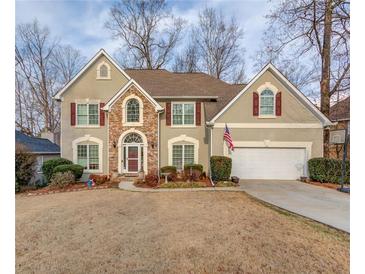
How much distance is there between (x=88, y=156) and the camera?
13.8m

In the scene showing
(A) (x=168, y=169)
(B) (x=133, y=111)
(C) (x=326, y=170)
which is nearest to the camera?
(C) (x=326, y=170)

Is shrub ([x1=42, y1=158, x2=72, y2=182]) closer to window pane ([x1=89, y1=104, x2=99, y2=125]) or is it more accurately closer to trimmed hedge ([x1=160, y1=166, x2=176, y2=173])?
window pane ([x1=89, y1=104, x2=99, y2=125])

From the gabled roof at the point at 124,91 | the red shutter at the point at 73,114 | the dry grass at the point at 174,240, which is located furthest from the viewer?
the red shutter at the point at 73,114

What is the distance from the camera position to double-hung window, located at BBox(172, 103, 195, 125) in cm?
1405

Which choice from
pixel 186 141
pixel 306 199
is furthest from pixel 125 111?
pixel 306 199

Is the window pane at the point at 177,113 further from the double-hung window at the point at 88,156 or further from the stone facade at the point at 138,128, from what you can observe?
the double-hung window at the point at 88,156

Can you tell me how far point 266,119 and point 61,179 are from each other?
506 inches

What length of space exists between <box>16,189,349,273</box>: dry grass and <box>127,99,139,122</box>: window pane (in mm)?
6950

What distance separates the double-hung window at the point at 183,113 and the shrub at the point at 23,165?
29.9 feet

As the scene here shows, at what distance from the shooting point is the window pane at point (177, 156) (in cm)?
1382

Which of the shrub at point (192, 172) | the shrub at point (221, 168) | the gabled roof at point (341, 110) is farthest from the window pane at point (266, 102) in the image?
the gabled roof at point (341, 110)

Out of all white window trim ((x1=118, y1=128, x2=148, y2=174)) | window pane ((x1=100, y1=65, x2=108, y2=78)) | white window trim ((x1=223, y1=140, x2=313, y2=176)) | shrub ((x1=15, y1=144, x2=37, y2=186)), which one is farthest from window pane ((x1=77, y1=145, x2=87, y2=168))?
white window trim ((x1=223, y1=140, x2=313, y2=176))

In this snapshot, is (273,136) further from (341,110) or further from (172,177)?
(341,110)

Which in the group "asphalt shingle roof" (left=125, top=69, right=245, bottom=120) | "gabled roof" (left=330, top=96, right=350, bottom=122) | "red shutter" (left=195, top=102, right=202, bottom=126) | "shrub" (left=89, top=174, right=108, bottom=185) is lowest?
"shrub" (left=89, top=174, right=108, bottom=185)
